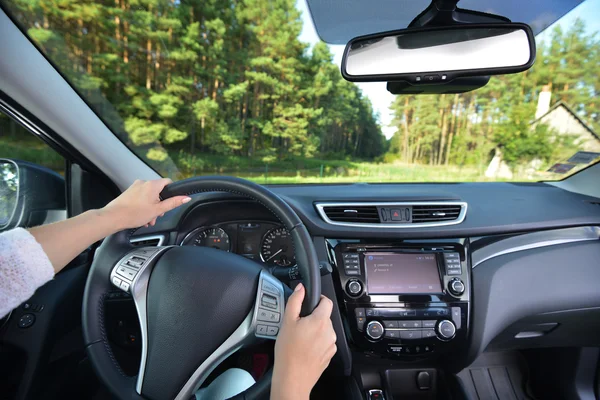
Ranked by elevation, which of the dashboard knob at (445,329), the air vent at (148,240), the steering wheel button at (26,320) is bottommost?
the steering wheel button at (26,320)

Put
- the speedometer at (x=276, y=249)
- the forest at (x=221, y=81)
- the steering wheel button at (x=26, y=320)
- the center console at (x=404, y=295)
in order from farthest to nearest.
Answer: the forest at (x=221, y=81), the speedometer at (x=276, y=249), the center console at (x=404, y=295), the steering wheel button at (x=26, y=320)

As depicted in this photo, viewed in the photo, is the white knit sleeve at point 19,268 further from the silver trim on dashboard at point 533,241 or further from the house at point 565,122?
the house at point 565,122

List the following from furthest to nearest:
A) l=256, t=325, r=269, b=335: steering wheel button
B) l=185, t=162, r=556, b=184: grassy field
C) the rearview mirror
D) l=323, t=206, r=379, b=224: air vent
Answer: l=185, t=162, r=556, b=184: grassy field, l=323, t=206, r=379, b=224: air vent, the rearview mirror, l=256, t=325, r=269, b=335: steering wheel button

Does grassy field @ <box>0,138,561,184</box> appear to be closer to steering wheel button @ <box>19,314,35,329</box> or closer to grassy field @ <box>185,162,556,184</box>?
grassy field @ <box>185,162,556,184</box>

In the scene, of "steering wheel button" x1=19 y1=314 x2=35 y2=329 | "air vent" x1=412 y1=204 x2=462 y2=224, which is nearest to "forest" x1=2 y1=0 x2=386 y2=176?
"air vent" x1=412 y1=204 x2=462 y2=224

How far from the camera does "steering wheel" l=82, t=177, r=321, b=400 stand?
1337mm

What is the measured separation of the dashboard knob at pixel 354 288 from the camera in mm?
2174

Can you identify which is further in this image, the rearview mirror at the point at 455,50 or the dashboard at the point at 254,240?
the dashboard at the point at 254,240

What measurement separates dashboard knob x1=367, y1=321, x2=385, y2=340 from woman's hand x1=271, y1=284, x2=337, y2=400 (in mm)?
1068

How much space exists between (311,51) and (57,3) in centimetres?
171

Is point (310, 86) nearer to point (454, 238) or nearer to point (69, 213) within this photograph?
point (454, 238)

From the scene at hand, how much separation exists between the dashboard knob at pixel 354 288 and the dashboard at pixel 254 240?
1.32 feet

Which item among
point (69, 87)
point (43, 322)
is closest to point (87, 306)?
point (43, 322)

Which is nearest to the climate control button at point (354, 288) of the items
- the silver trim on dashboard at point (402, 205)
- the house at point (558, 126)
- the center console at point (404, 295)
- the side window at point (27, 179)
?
the center console at point (404, 295)
